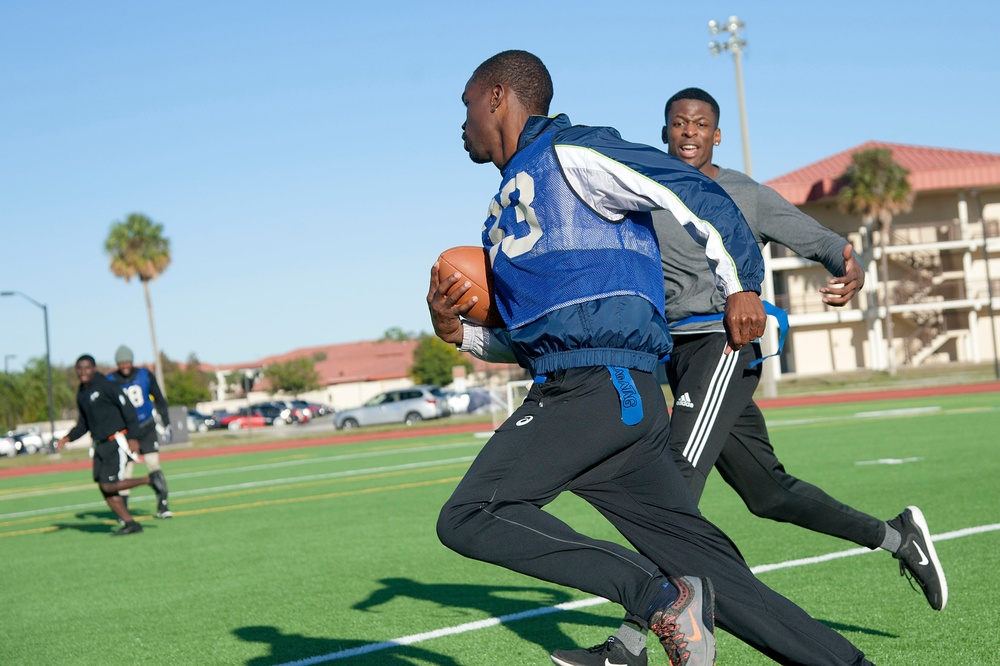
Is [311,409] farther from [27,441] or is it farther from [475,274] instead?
[475,274]

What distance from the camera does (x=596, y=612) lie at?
19.6 ft

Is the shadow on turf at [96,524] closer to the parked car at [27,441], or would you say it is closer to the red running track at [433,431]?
the red running track at [433,431]

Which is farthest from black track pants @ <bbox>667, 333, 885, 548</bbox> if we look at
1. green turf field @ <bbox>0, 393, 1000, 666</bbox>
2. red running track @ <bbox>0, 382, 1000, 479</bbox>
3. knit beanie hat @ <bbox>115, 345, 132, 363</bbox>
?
red running track @ <bbox>0, 382, 1000, 479</bbox>

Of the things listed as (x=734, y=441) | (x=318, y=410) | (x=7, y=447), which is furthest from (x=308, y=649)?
(x=318, y=410)

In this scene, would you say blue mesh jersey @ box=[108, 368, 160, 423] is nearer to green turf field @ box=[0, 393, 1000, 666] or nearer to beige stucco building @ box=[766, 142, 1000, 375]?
green turf field @ box=[0, 393, 1000, 666]

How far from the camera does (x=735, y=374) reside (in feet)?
15.9

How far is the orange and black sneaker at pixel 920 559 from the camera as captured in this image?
197 inches

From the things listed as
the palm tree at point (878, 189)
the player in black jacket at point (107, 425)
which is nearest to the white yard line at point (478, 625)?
the player in black jacket at point (107, 425)

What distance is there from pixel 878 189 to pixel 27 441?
5009 centimetres

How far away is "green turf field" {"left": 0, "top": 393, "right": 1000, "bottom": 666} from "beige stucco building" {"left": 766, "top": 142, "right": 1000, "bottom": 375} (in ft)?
160

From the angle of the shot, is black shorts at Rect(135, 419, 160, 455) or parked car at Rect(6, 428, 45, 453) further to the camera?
parked car at Rect(6, 428, 45, 453)

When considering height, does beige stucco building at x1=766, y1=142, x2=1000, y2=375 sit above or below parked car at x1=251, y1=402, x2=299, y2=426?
above

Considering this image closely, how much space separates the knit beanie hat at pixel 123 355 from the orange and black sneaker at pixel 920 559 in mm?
10683

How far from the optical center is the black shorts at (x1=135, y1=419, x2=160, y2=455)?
1372cm
